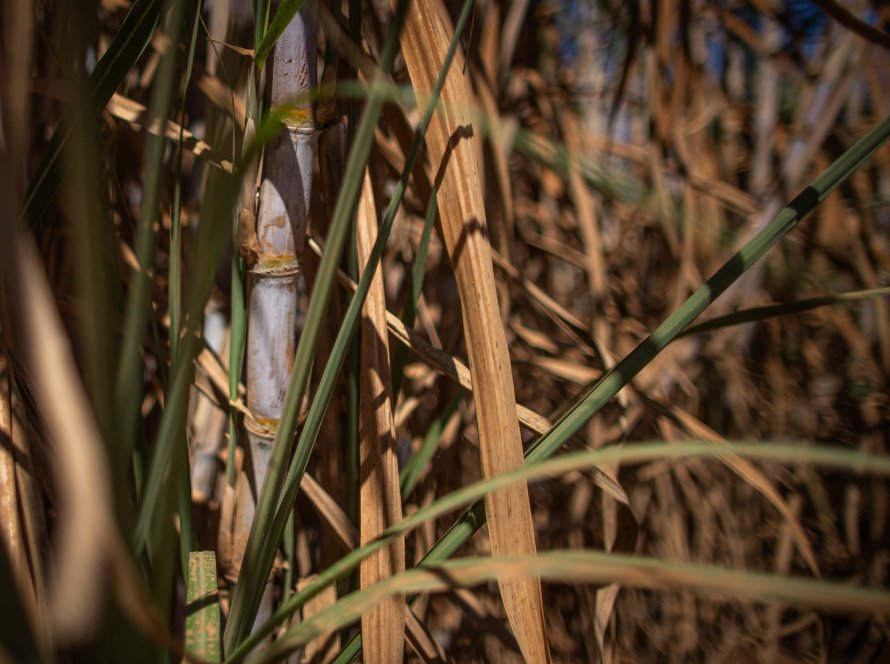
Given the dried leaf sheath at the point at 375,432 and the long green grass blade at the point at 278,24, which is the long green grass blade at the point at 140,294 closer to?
the long green grass blade at the point at 278,24

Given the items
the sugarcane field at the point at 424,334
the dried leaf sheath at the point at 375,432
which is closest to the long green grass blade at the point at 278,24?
the sugarcane field at the point at 424,334

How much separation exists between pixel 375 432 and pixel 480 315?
0.36ft

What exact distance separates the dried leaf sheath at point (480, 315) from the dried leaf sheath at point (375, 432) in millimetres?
75

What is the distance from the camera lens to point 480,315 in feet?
0.86

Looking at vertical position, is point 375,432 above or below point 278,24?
below

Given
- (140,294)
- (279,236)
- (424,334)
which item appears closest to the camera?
(140,294)

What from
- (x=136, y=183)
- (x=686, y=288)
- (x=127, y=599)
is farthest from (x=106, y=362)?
(x=686, y=288)

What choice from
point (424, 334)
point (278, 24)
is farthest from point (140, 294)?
point (424, 334)

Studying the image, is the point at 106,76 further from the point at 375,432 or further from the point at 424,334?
the point at 424,334

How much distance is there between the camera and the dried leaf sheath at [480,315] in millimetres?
253

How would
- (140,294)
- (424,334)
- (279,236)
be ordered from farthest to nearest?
1. (424,334)
2. (279,236)
3. (140,294)

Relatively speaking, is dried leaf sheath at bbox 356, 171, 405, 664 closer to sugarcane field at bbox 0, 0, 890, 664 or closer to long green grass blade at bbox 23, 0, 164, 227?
sugarcane field at bbox 0, 0, 890, 664

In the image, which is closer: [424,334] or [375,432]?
[375,432]

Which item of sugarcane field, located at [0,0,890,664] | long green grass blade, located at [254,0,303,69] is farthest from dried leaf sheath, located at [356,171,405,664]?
long green grass blade, located at [254,0,303,69]
